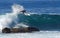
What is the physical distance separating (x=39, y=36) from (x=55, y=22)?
313 inches

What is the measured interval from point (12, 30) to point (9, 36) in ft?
7.13

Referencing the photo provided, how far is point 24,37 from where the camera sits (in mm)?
10000

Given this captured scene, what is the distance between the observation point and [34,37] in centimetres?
999

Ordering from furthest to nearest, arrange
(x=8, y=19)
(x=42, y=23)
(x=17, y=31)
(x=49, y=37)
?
(x=42, y=23) < (x=8, y=19) < (x=17, y=31) < (x=49, y=37)

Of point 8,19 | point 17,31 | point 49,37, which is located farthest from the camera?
point 8,19

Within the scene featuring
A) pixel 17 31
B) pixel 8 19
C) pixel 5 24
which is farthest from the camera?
pixel 8 19

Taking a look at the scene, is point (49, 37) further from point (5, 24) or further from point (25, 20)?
point (25, 20)

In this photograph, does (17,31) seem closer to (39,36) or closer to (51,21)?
(39,36)

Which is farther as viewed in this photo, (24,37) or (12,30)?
(12,30)

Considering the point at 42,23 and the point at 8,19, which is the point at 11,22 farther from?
the point at 42,23

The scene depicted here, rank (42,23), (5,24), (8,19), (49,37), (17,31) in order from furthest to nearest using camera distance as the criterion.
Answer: (42,23) < (8,19) < (5,24) < (17,31) < (49,37)

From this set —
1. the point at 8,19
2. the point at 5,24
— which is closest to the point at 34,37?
the point at 5,24

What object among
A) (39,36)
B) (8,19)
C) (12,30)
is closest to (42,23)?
(8,19)

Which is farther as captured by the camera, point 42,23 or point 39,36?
point 42,23
